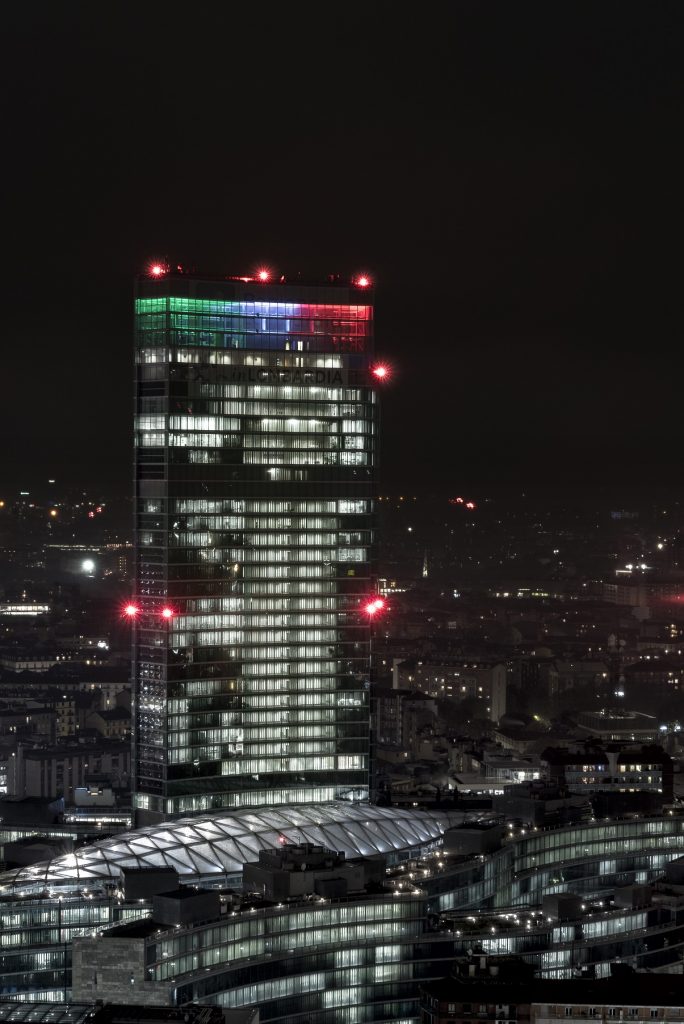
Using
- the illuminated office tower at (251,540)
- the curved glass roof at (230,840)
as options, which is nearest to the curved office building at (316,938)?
the curved glass roof at (230,840)

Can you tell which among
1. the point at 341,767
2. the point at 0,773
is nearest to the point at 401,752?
the point at 0,773

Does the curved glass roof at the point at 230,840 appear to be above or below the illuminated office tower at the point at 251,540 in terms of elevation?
below

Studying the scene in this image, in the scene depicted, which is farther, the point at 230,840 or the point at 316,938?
the point at 230,840

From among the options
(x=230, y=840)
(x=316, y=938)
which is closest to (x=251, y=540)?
(x=230, y=840)

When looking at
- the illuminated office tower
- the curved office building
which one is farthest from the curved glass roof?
the illuminated office tower

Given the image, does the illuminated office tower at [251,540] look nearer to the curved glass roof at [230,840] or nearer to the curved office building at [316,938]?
the curved glass roof at [230,840]

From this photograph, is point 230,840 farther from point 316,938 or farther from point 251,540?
point 251,540

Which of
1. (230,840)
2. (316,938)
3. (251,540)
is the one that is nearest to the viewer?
(316,938)

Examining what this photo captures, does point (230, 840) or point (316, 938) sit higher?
point (230, 840)
